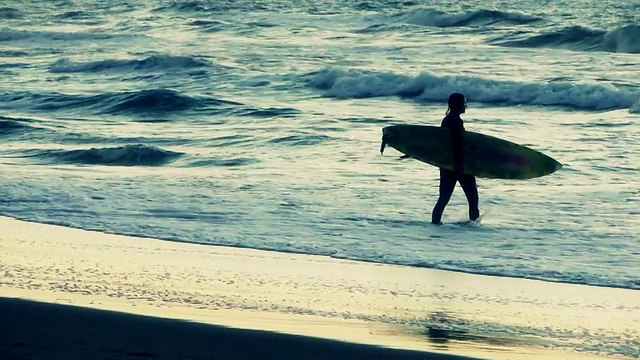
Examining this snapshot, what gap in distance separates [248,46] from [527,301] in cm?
2535

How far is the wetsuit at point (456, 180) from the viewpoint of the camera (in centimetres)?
1078

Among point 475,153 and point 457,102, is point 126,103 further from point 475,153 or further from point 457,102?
point 457,102

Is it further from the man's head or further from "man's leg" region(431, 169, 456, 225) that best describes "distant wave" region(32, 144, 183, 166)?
the man's head

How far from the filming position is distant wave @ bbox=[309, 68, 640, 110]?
834 inches

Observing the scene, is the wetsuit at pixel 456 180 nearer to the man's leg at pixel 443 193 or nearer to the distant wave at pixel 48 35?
the man's leg at pixel 443 193

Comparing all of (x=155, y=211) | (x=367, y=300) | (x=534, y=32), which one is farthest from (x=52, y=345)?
(x=534, y=32)

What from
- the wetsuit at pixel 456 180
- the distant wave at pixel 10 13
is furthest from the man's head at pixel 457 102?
the distant wave at pixel 10 13

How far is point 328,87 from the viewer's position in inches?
963

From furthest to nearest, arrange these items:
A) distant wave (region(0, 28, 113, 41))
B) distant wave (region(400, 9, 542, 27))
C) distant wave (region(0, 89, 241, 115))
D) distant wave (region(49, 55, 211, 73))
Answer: distant wave (region(0, 28, 113, 41)), distant wave (region(400, 9, 542, 27)), distant wave (region(49, 55, 211, 73)), distant wave (region(0, 89, 241, 115))

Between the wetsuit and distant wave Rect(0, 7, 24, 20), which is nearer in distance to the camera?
the wetsuit

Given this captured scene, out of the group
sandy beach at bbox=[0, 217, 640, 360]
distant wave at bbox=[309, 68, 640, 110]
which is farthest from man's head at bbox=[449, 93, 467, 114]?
distant wave at bbox=[309, 68, 640, 110]

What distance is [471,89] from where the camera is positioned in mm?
23141

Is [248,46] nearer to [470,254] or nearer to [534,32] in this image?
[534,32]

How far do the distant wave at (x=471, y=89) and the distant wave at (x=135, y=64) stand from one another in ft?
14.5
